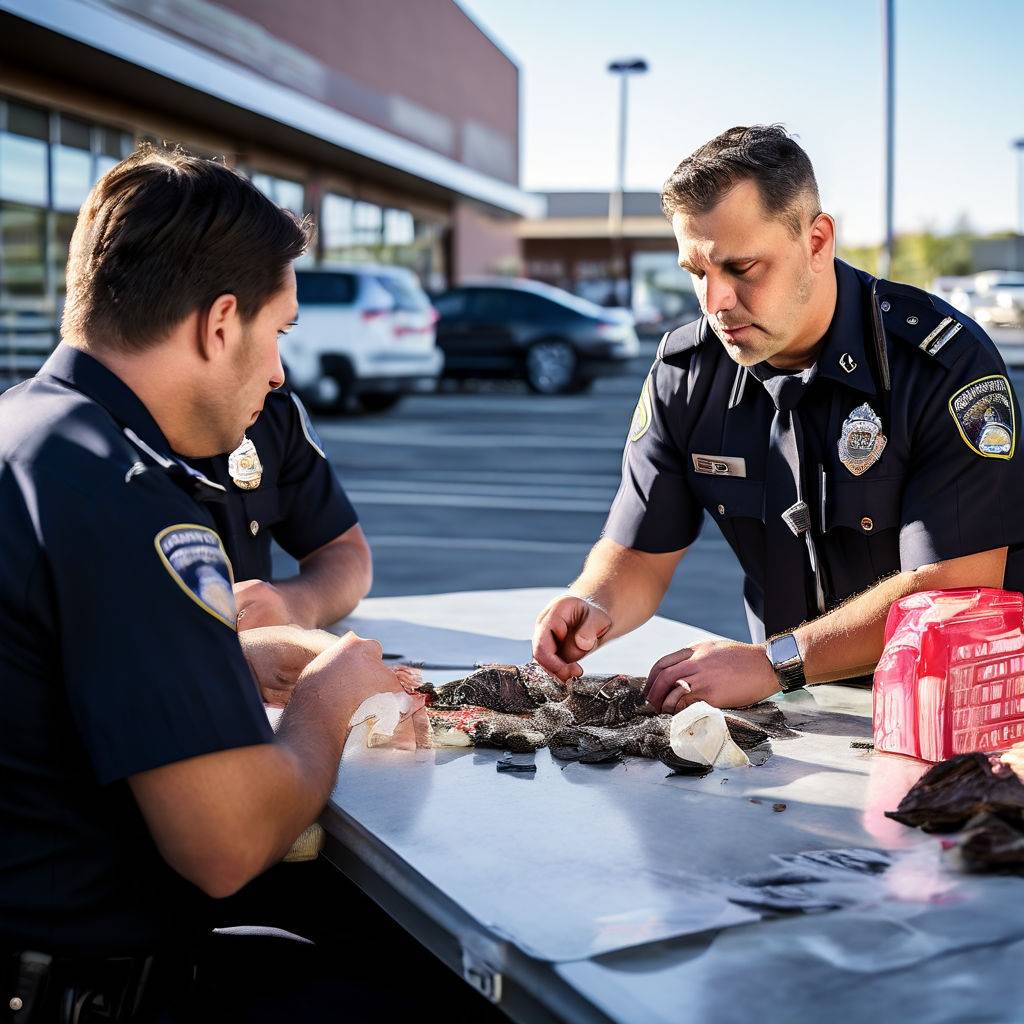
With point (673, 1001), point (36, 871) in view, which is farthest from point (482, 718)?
point (673, 1001)

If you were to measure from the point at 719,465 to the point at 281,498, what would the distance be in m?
1.09

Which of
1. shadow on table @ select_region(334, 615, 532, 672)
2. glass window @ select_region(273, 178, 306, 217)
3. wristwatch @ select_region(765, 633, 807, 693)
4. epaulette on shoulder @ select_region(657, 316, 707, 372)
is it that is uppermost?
glass window @ select_region(273, 178, 306, 217)

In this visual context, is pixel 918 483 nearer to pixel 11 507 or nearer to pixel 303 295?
pixel 11 507

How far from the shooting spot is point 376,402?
16.8 meters

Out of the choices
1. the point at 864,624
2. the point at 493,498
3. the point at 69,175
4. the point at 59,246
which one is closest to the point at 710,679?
the point at 864,624

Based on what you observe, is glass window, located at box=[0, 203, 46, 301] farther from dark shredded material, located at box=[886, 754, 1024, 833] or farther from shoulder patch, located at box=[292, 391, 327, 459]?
dark shredded material, located at box=[886, 754, 1024, 833]

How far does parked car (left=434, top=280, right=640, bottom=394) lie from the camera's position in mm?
19000

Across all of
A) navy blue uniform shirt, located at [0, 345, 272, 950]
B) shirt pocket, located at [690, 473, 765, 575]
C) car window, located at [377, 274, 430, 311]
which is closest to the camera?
navy blue uniform shirt, located at [0, 345, 272, 950]

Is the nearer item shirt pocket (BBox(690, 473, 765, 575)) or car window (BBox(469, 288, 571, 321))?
shirt pocket (BBox(690, 473, 765, 575))

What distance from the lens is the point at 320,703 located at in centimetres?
183

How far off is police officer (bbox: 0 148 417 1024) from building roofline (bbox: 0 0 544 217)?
10658 mm

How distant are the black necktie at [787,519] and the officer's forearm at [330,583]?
950 millimetres

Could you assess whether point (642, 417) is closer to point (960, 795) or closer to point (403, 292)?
point (960, 795)

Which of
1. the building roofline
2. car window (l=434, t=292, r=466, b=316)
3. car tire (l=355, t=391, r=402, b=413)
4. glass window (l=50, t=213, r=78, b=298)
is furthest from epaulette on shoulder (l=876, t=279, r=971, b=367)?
car window (l=434, t=292, r=466, b=316)
